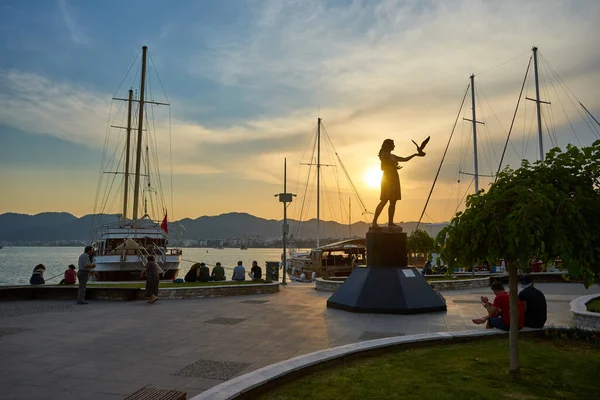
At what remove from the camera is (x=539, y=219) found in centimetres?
499

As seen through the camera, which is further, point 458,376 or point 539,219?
point 458,376

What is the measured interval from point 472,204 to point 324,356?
308 centimetres

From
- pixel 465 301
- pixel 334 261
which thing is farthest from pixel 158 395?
pixel 334 261

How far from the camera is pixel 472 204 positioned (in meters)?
5.99

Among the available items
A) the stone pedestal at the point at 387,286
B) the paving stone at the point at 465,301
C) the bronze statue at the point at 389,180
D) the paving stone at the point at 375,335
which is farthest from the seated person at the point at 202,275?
the paving stone at the point at 375,335

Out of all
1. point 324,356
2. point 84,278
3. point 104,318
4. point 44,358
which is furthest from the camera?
point 84,278

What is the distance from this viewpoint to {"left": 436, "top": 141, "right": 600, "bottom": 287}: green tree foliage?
199 inches

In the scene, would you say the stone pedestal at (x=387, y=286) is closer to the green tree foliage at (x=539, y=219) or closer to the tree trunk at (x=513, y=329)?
the tree trunk at (x=513, y=329)

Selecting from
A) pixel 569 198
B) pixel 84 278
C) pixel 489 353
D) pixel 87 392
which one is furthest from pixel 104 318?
pixel 569 198

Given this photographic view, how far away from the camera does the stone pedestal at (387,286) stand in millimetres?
12492

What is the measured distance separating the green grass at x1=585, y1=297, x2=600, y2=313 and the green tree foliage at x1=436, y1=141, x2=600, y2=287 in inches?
260

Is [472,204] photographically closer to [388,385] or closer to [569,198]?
[569,198]

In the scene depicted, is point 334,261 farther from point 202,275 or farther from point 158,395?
point 158,395

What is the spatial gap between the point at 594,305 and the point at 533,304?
5226mm
